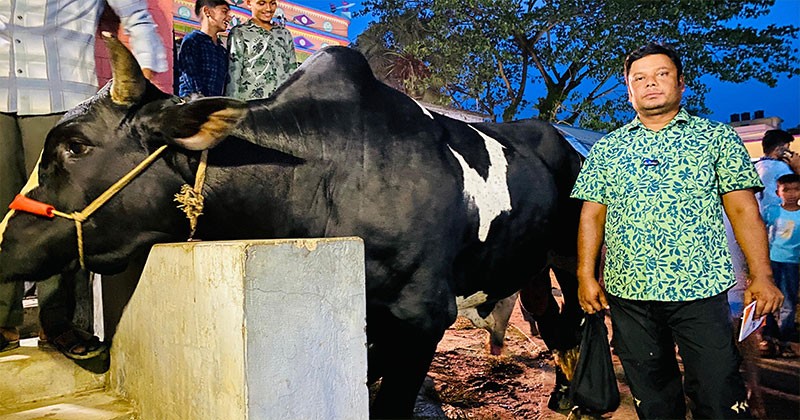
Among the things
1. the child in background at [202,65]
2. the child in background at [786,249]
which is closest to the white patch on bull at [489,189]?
the child in background at [202,65]

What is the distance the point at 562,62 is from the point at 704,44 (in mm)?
3481

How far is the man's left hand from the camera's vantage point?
2139 millimetres

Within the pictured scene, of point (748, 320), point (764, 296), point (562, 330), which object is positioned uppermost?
point (764, 296)

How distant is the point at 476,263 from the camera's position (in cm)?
292

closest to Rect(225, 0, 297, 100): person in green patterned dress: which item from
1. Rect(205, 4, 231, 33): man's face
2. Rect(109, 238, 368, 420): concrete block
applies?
Rect(205, 4, 231, 33): man's face

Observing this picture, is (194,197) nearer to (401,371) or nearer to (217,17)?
(401,371)

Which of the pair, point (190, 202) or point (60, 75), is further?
point (60, 75)

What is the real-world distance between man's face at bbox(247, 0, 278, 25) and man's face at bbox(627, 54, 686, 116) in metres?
2.13

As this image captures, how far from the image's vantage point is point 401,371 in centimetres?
263

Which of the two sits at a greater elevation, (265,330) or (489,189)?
(489,189)

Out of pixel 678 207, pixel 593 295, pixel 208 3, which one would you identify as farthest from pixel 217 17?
pixel 678 207

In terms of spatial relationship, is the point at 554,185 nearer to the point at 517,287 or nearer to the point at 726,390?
the point at 517,287

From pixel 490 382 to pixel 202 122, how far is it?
3.51 meters

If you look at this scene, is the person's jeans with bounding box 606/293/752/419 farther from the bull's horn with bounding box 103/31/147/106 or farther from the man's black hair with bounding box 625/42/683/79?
the bull's horn with bounding box 103/31/147/106
